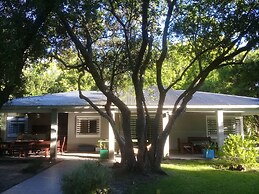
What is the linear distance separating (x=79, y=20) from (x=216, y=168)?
28.2 feet

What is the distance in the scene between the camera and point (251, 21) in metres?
11.2

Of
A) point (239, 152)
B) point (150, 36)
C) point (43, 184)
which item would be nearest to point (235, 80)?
point (239, 152)

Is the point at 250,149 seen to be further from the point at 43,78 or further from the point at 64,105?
the point at 43,78

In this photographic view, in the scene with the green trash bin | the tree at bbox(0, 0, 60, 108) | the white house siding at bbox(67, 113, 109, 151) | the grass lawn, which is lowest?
the grass lawn

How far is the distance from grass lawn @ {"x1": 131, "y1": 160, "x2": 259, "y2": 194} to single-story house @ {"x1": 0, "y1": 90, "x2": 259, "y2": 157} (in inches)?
161

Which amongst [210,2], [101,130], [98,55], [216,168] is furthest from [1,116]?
[210,2]

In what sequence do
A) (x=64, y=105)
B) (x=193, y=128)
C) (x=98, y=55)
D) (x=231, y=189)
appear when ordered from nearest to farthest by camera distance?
(x=231, y=189), (x=98, y=55), (x=64, y=105), (x=193, y=128)

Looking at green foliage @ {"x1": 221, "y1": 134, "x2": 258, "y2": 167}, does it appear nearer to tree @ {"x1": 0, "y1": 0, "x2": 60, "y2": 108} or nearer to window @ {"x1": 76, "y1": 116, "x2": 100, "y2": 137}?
tree @ {"x1": 0, "y1": 0, "x2": 60, "y2": 108}

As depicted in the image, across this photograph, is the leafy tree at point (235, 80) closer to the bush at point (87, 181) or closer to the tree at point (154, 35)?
the tree at point (154, 35)

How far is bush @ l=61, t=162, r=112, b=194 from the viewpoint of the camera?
8.12 metres

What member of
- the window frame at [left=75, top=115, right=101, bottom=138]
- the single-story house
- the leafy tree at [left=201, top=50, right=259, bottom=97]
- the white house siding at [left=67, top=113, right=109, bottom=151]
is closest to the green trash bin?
the single-story house

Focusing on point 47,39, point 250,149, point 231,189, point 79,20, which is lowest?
point 231,189

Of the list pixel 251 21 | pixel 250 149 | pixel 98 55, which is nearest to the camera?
pixel 251 21

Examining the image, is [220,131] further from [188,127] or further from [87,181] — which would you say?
[87,181]
